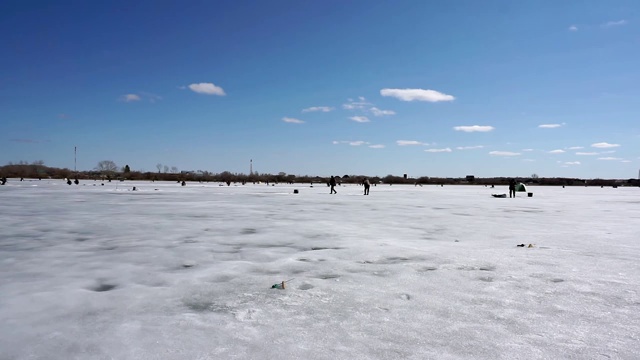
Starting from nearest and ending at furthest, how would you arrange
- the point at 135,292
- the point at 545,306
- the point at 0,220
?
the point at 545,306 < the point at 135,292 < the point at 0,220

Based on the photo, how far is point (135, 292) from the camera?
392 cm

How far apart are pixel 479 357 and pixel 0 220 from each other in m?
11.5

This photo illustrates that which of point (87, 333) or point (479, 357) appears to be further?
point (87, 333)

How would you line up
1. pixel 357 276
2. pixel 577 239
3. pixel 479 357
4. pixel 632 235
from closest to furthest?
pixel 479 357 → pixel 357 276 → pixel 577 239 → pixel 632 235

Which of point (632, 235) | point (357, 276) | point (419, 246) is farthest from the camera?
point (632, 235)

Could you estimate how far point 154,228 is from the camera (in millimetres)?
8695

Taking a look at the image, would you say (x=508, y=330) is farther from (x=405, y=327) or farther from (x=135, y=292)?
(x=135, y=292)

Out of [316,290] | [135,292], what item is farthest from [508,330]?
[135,292]

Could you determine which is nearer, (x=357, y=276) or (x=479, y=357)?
(x=479, y=357)

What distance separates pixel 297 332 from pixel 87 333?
147 cm

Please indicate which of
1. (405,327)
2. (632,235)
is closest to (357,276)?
(405,327)

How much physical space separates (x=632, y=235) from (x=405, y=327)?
8.01 metres

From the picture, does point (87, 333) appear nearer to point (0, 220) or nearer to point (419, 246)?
point (419, 246)

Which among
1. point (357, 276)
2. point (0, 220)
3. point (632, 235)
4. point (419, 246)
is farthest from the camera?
point (0, 220)
